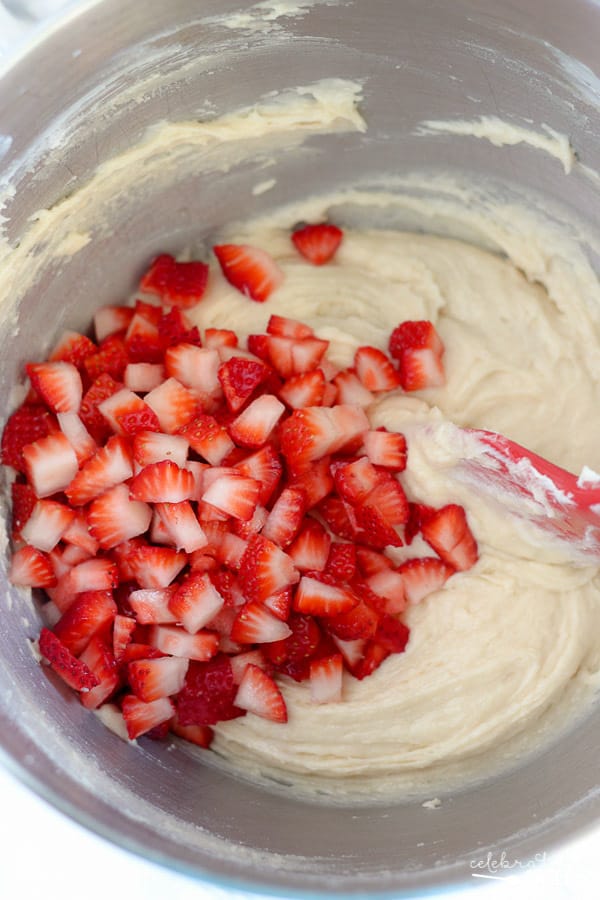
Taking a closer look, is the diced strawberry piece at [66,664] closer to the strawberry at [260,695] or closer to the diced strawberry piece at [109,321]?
the strawberry at [260,695]

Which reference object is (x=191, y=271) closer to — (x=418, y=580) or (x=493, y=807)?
(x=418, y=580)

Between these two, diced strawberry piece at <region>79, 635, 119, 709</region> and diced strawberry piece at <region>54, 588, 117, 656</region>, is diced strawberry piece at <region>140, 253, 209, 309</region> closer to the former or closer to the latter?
diced strawberry piece at <region>54, 588, 117, 656</region>

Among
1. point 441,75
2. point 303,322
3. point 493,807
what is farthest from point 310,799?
point 441,75

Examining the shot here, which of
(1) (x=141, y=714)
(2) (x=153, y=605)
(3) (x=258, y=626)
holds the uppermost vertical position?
(3) (x=258, y=626)

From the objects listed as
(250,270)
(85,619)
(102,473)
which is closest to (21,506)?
(102,473)

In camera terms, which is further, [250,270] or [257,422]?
[250,270]

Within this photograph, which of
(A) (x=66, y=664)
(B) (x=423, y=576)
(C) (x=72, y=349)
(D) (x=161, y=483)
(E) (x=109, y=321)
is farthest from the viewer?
(E) (x=109, y=321)

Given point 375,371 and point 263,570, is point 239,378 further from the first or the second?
point 263,570

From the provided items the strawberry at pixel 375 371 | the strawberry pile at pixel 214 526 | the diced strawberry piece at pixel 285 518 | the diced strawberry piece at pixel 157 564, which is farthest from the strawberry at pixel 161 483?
the strawberry at pixel 375 371
